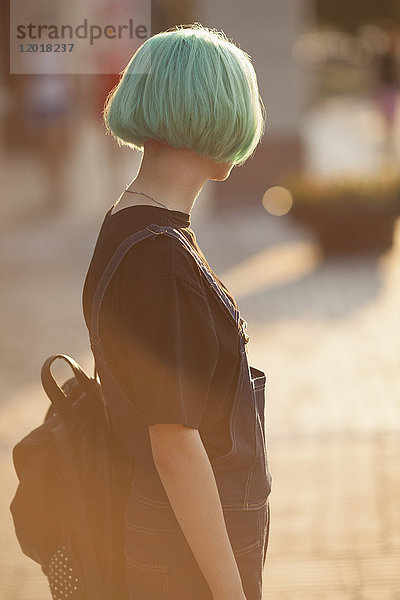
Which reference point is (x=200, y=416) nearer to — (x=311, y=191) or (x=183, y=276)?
(x=183, y=276)

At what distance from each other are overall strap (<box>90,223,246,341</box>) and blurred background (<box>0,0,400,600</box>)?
105 centimetres

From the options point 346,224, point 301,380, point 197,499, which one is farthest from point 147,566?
point 346,224

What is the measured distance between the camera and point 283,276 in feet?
32.3

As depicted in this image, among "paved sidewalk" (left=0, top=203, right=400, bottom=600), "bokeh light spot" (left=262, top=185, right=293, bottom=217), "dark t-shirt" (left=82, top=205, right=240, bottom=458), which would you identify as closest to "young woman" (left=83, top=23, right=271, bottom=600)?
"dark t-shirt" (left=82, top=205, right=240, bottom=458)

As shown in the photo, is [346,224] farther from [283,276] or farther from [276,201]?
[276,201]

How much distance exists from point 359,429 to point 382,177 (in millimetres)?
5825

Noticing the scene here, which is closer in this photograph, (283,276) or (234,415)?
(234,415)

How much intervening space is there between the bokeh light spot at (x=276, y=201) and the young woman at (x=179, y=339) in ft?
36.8

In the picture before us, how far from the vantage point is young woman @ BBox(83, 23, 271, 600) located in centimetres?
175

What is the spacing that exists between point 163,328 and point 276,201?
12.1 m

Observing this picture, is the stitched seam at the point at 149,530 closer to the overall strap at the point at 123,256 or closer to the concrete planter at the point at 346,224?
the overall strap at the point at 123,256

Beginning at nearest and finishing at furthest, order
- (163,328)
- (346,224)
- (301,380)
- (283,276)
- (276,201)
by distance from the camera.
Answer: (163,328) < (301,380) < (283,276) < (346,224) < (276,201)

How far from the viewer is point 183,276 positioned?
174cm

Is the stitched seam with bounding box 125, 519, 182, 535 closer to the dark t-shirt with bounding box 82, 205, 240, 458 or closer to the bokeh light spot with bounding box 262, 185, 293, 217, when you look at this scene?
the dark t-shirt with bounding box 82, 205, 240, 458
